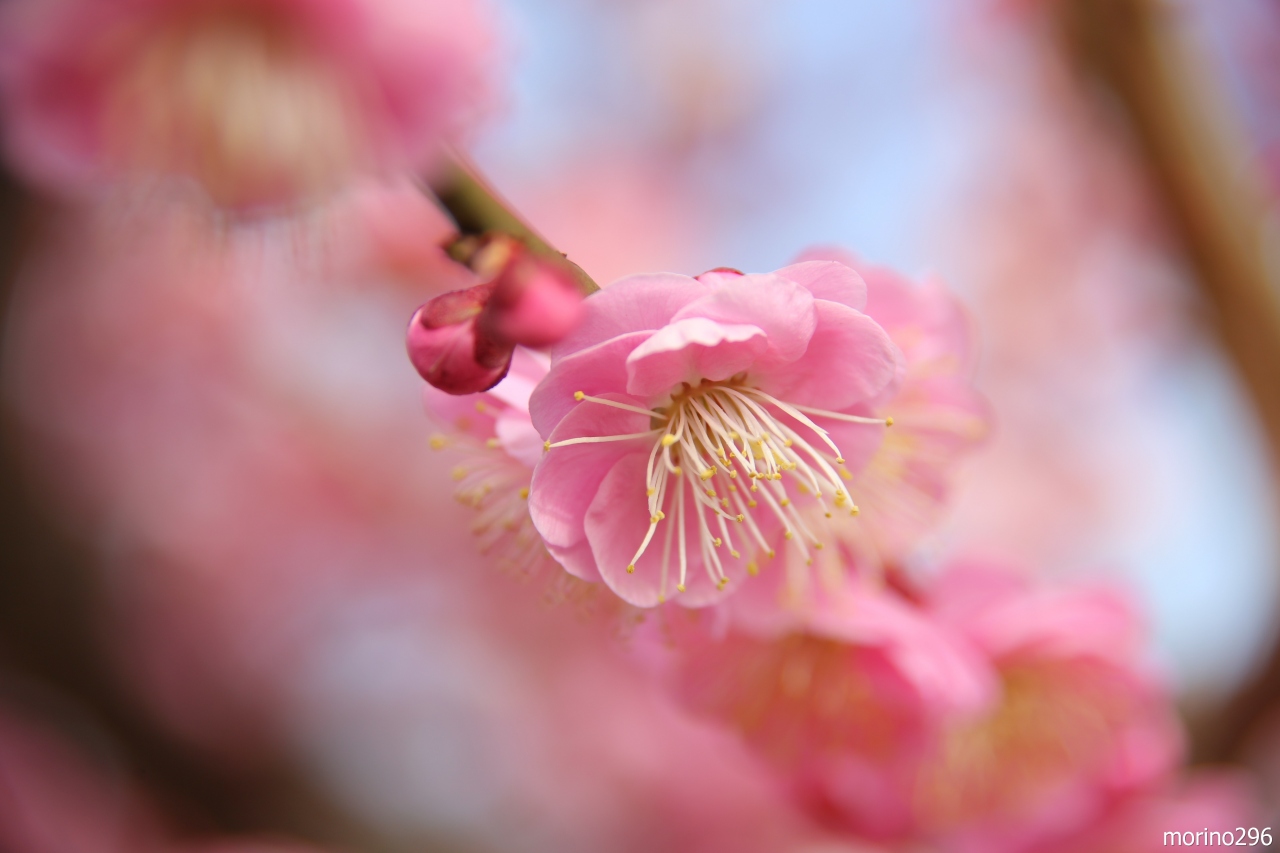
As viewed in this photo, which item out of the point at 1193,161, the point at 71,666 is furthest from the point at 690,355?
the point at 71,666

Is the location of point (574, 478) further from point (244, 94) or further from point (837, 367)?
point (244, 94)

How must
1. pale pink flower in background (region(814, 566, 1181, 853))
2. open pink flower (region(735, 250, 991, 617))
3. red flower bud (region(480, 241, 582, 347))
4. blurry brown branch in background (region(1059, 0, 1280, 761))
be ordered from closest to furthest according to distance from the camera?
red flower bud (region(480, 241, 582, 347)), open pink flower (region(735, 250, 991, 617)), pale pink flower in background (region(814, 566, 1181, 853)), blurry brown branch in background (region(1059, 0, 1280, 761))

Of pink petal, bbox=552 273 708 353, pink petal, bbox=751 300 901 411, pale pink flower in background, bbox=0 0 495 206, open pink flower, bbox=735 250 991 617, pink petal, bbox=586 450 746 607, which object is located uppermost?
pale pink flower in background, bbox=0 0 495 206

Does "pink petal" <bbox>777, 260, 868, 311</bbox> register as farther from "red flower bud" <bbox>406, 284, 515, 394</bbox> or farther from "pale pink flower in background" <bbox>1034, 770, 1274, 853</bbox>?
"pale pink flower in background" <bbox>1034, 770, 1274, 853</bbox>

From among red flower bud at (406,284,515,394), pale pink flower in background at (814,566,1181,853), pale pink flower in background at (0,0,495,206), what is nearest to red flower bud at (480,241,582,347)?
red flower bud at (406,284,515,394)

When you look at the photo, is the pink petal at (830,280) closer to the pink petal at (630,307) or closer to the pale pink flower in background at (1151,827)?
the pink petal at (630,307)

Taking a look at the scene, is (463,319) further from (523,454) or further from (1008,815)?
(1008,815)

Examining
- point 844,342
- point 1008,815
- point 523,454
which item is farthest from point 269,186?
point 1008,815

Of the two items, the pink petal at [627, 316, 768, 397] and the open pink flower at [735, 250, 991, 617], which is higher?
the open pink flower at [735, 250, 991, 617]
